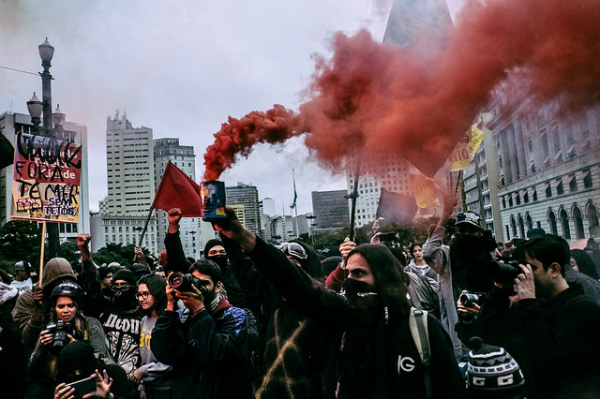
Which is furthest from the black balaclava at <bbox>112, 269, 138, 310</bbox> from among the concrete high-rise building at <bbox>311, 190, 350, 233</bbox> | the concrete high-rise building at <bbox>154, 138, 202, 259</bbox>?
the concrete high-rise building at <bbox>154, 138, 202, 259</bbox>

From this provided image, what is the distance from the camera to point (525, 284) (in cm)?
275

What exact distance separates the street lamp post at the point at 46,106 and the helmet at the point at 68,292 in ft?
16.2

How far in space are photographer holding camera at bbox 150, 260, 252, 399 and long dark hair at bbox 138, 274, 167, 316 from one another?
925 mm

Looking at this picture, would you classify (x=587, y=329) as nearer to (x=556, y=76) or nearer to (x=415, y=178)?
(x=556, y=76)

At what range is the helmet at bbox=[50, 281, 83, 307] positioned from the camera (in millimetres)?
4059

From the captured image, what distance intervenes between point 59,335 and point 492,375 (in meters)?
2.83

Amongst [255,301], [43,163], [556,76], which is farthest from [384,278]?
[43,163]

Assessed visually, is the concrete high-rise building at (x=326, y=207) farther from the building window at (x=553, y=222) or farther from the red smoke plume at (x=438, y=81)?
the red smoke plume at (x=438, y=81)

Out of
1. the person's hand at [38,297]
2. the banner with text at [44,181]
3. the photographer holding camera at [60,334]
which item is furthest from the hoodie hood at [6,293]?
the photographer holding camera at [60,334]

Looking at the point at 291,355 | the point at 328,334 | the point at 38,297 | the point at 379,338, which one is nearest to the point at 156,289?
the point at 38,297

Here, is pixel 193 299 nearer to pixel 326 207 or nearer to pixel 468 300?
pixel 468 300

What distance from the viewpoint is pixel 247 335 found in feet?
11.4

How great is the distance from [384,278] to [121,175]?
161 metres

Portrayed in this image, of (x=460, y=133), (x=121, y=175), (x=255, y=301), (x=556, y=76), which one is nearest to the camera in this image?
(x=255, y=301)
